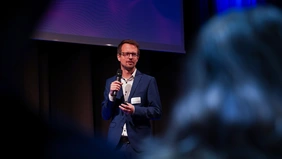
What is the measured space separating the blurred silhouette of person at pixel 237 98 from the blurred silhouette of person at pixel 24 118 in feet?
0.54

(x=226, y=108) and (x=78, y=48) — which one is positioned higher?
(x=78, y=48)

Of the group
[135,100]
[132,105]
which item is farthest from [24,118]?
[135,100]

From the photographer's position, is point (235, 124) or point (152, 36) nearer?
point (235, 124)

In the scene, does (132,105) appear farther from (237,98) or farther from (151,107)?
(237,98)

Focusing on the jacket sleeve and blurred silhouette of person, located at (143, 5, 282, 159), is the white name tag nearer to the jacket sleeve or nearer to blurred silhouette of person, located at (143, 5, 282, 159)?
the jacket sleeve

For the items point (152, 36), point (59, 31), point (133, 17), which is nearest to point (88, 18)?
point (59, 31)

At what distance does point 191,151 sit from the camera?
0.66 metres

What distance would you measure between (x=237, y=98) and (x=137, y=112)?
39.9 inches

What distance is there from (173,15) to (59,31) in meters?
1.31

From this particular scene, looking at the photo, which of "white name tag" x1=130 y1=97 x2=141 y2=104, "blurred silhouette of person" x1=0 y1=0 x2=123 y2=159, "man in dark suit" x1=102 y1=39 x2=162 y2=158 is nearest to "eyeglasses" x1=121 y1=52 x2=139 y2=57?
"man in dark suit" x1=102 y1=39 x2=162 y2=158

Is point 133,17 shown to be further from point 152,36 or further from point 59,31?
point 59,31

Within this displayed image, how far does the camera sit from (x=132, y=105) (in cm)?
174

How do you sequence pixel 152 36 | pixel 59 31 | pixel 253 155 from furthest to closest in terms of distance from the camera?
pixel 152 36
pixel 59 31
pixel 253 155

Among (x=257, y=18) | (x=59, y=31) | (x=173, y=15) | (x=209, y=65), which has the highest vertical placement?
(x=173, y=15)
